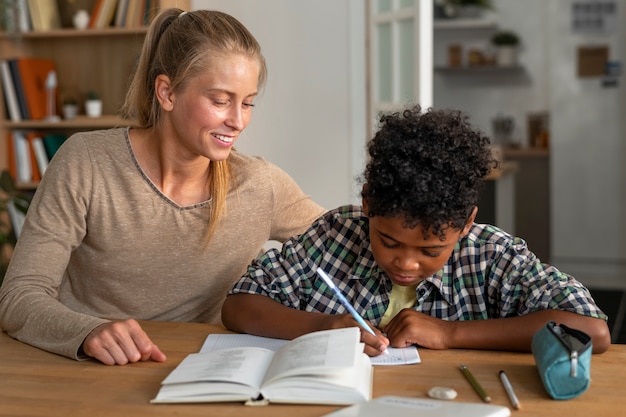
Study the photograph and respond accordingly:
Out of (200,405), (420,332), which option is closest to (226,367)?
(200,405)

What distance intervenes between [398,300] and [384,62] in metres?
1.72

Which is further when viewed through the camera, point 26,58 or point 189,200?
point 26,58

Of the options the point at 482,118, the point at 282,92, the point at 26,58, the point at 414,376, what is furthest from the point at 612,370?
the point at 482,118

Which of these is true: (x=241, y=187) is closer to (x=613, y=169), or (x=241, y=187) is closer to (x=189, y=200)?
(x=189, y=200)

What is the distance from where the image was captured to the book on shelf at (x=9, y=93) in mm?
4070

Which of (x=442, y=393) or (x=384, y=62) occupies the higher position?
(x=384, y=62)

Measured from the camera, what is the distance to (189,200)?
2016 mm

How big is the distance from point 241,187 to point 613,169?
5.04 m

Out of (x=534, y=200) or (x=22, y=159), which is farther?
(x=534, y=200)

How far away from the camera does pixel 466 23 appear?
6.83 metres

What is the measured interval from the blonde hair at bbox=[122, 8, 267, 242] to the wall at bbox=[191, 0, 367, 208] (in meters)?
1.27

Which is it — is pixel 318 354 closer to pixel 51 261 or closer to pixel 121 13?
pixel 51 261

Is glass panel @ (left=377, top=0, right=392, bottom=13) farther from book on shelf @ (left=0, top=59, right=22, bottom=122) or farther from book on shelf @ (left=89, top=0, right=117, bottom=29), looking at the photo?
book on shelf @ (left=0, top=59, right=22, bottom=122)

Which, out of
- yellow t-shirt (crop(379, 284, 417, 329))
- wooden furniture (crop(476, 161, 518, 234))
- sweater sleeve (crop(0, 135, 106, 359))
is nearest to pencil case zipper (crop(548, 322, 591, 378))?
yellow t-shirt (crop(379, 284, 417, 329))
